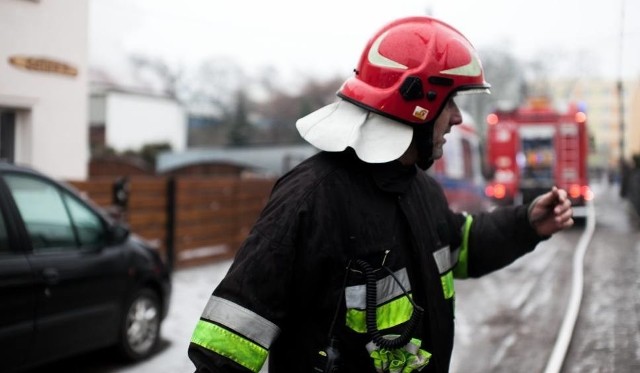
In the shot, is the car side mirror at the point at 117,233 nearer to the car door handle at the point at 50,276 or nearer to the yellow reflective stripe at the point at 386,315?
the car door handle at the point at 50,276

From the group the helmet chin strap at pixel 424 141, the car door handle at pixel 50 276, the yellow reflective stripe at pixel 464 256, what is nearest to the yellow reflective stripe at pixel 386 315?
the helmet chin strap at pixel 424 141

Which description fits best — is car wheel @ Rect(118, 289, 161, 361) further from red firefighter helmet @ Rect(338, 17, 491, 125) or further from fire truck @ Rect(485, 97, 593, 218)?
fire truck @ Rect(485, 97, 593, 218)

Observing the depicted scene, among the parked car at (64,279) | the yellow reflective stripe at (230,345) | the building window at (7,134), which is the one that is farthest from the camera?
the building window at (7,134)

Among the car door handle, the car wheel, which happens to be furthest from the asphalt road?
the car door handle

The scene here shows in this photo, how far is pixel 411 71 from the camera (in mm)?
2186

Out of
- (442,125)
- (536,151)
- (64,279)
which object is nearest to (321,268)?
(442,125)

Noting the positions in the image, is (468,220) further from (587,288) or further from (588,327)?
(587,288)

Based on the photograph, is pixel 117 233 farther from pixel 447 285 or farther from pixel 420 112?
pixel 420 112

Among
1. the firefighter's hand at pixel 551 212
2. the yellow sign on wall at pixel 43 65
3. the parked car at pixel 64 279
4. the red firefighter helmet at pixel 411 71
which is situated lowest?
the parked car at pixel 64 279

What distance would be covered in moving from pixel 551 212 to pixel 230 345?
1.39m

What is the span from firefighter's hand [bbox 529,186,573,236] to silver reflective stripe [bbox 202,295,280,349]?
1.23 m

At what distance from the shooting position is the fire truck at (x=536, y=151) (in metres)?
18.4

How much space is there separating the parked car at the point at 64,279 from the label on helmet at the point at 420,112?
3.44 m

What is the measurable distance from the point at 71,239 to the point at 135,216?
5022 mm
